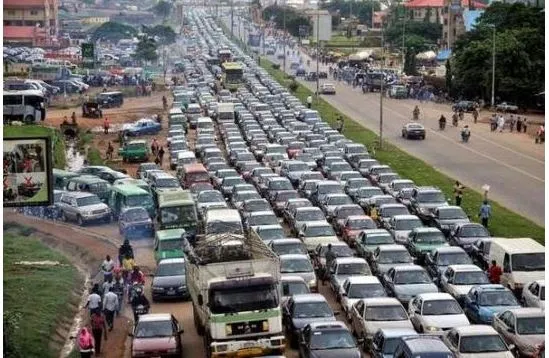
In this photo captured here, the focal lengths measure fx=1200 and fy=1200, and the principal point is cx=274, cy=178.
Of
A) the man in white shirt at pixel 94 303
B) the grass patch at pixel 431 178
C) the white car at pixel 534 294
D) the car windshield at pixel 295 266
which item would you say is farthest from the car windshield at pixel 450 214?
the man in white shirt at pixel 94 303

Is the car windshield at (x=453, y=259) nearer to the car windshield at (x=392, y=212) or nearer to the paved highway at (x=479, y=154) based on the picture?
the car windshield at (x=392, y=212)

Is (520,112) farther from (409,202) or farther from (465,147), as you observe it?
(409,202)

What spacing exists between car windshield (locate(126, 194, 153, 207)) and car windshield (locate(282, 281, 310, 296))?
14.6 meters

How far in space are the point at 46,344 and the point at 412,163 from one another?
31.6 meters

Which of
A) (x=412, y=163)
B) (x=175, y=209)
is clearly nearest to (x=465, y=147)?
(x=412, y=163)

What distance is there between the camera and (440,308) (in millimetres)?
24297

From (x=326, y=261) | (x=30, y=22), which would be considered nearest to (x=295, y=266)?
(x=326, y=261)

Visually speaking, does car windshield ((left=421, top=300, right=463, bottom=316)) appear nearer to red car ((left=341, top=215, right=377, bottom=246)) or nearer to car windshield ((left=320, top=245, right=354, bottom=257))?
car windshield ((left=320, top=245, right=354, bottom=257))

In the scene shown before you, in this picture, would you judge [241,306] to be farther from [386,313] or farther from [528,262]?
[528,262]

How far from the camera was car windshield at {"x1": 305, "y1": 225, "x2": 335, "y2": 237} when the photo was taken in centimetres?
3353

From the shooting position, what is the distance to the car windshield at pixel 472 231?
33.3 metres

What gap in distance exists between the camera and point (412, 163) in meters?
54.6

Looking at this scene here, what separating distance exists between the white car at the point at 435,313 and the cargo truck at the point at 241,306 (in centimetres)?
323

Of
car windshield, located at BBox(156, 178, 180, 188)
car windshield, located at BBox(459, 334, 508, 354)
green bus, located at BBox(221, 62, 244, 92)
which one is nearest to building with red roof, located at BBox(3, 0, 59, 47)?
green bus, located at BBox(221, 62, 244, 92)
